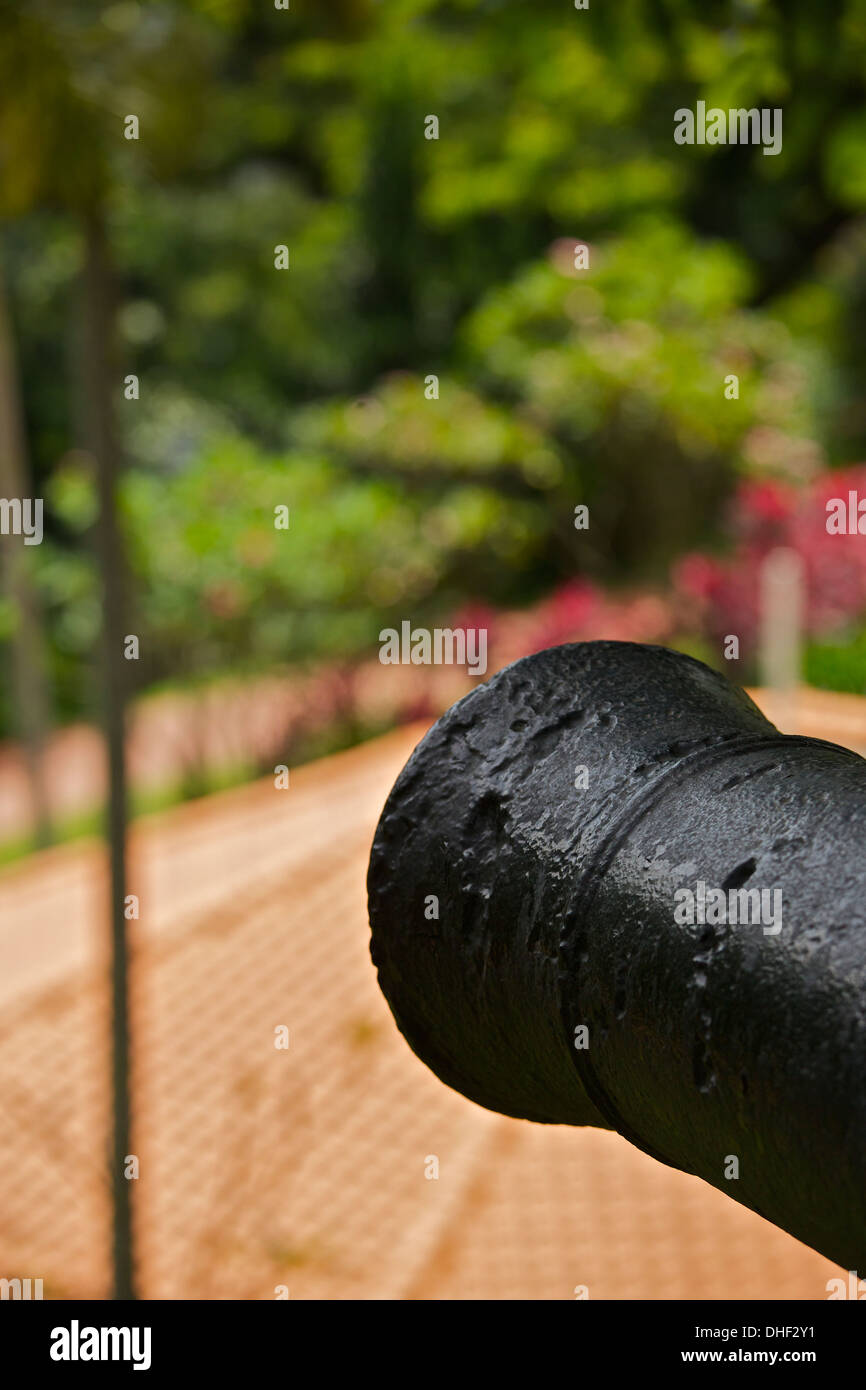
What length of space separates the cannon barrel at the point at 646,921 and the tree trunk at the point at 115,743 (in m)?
2.48

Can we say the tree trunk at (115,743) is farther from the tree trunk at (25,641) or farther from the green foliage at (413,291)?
the tree trunk at (25,641)

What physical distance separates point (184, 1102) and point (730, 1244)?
6.76 feet

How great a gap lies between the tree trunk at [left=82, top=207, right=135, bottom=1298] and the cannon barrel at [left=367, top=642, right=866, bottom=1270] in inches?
97.7

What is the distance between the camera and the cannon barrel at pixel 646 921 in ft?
2.40

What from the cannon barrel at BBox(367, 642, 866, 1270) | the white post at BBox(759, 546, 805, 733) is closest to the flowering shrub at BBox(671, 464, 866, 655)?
the white post at BBox(759, 546, 805, 733)

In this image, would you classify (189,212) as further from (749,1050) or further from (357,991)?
(749,1050)

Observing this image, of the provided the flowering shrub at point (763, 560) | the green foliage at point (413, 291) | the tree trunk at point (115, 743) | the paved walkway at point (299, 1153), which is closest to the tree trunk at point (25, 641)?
the green foliage at point (413, 291)

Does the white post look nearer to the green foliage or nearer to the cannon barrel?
the green foliage

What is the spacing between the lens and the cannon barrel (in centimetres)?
73

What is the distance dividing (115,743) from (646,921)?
2776mm

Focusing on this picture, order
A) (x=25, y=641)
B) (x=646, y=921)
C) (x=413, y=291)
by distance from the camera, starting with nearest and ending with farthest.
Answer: (x=646, y=921), (x=25, y=641), (x=413, y=291)

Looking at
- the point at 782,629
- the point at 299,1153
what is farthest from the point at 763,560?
the point at 299,1153

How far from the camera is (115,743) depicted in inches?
136

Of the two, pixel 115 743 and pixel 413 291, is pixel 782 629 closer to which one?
pixel 115 743
